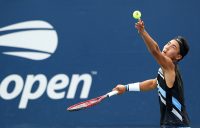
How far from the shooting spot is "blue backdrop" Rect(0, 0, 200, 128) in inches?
375

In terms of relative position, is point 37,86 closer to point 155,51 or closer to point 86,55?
point 86,55

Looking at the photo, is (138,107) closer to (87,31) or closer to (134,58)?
(134,58)

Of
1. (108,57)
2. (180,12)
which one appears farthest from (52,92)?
(180,12)

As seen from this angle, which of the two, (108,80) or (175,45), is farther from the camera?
(108,80)

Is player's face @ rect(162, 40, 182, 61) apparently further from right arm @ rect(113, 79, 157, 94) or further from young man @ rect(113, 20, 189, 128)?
right arm @ rect(113, 79, 157, 94)

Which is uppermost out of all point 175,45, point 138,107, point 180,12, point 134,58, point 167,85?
point 180,12

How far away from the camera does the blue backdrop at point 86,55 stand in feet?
31.2

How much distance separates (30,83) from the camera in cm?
952

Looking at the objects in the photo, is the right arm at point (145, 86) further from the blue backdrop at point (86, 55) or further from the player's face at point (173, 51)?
the blue backdrop at point (86, 55)

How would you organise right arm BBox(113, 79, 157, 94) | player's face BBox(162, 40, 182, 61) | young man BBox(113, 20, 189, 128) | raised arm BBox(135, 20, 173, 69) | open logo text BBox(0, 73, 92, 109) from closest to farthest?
1. raised arm BBox(135, 20, 173, 69)
2. young man BBox(113, 20, 189, 128)
3. player's face BBox(162, 40, 182, 61)
4. right arm BBox(113, 79, 157, 94)
5. open logo text BBox(0, 73, 92, 109)

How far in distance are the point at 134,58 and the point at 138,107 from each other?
0.81m

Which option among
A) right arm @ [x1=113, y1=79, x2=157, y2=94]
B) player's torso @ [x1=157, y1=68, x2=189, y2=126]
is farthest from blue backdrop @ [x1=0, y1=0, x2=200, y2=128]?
player's torso @ [x1=157, y1=68, x2=189, y2=126]

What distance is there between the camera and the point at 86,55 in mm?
9555

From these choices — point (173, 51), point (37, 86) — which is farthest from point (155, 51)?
point (37, 86)
